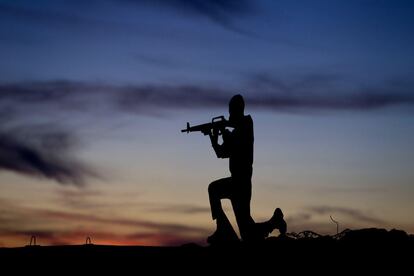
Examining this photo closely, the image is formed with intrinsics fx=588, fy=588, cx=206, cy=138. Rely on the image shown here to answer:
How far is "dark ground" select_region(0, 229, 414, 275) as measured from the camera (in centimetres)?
852

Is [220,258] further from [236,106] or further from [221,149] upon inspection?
[236,106]

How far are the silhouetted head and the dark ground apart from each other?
2499 mm

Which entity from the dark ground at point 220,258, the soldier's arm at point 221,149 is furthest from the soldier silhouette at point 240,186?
the dark ground at point 220,258

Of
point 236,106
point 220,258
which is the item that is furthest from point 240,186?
point 220,258

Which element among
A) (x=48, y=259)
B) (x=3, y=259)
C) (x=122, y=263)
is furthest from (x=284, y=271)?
(x=3, y=259)

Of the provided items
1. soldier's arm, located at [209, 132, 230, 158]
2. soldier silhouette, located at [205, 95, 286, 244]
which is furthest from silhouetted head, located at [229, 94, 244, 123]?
soldier's arm, located at [209, 132, 230, 158]

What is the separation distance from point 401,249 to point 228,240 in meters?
2.90

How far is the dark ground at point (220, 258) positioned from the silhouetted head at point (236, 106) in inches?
98.4

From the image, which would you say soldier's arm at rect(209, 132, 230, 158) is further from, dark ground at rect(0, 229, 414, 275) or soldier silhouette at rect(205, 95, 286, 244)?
dark ground at rect(0, 229, 414, 275)

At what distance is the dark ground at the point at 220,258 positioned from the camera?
852 centimetres

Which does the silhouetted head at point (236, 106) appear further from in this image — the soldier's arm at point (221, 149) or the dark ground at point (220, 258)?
the dark ground at point (220, 258)

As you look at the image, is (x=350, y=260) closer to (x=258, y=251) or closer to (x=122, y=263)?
(x=258, y=251)

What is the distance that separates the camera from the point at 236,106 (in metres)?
11.1

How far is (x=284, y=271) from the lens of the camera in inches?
336
